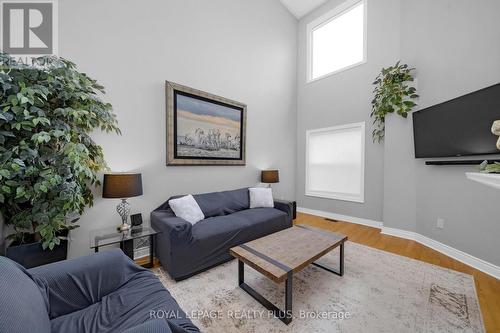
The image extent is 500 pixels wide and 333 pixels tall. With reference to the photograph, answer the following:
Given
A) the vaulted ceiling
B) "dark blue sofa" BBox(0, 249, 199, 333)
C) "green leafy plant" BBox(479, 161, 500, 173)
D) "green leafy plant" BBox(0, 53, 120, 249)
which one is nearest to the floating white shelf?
"green leafy plant" BBox(479, 161, 500, 173)

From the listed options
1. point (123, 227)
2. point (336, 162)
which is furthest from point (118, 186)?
point (336, 162)

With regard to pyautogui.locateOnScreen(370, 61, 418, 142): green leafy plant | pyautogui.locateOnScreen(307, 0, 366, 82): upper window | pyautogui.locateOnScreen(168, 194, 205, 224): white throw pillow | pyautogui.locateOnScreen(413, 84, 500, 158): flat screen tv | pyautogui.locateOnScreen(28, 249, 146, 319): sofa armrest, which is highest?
pyautogui.locateOnScreen(307, 0, 366, 82): upper window

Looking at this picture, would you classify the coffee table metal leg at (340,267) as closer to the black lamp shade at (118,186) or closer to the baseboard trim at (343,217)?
the baseboard trim at (343,217)

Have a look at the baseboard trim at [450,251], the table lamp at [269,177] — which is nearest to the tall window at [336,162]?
the baseboard trim at [450,251]

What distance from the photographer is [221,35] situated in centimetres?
331

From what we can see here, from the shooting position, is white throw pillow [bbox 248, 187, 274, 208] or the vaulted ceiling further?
the vaulted ceiling

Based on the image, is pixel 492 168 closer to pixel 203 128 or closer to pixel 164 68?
pixel 203 128

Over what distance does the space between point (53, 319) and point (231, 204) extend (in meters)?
2.22

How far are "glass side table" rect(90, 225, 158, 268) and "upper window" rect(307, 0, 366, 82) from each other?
179 inches

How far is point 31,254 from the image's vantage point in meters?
1.68

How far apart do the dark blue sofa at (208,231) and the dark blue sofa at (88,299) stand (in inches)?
24.3

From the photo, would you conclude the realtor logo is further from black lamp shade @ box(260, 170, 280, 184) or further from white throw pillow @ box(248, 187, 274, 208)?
black lamp shade @ box(260, 170, 280, 184)

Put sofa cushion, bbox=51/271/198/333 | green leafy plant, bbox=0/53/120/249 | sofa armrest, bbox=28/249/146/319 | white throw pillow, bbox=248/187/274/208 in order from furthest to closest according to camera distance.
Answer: white throw pillow, bbox=248/187/274/208
green leafy plant, bbox=0/53/120/249
sofa armrest, bbox=28/249/146/319
sofa cushion, bbox=51/271/198/333

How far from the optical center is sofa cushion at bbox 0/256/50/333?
679mm
